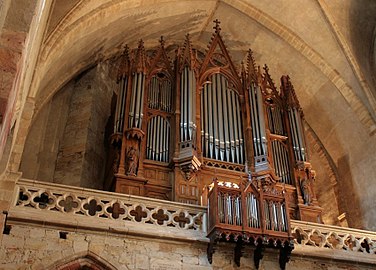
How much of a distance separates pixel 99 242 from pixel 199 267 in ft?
5.59

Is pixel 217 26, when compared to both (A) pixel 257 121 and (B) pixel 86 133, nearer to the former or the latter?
(A) pixel 257 121

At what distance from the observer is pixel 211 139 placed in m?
10.9

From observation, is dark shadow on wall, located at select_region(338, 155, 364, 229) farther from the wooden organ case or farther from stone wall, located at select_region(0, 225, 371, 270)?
stone wall, located at select_region(0, 225, 371, 270)

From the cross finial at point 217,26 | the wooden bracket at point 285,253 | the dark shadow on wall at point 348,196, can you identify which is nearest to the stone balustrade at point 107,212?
the wooden bracket at point 285,253

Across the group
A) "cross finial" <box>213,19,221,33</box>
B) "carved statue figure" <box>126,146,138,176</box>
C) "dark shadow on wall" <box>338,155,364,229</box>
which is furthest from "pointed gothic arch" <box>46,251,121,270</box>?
"cross finial" <box>213,19,221,33</box>

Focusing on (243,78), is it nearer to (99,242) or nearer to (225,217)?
(225,217)

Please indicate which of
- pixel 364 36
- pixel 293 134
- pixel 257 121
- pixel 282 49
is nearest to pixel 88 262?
pixel 257 121

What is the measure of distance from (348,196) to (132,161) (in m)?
6.04

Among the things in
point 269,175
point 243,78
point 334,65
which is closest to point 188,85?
point 243,78

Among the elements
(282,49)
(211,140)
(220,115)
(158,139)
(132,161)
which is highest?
(282,49)

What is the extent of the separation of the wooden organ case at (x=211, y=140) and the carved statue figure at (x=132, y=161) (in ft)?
0.07

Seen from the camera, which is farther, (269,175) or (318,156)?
(318,156)

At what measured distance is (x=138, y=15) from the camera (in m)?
12.3

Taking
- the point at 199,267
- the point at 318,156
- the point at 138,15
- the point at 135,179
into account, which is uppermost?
the point at 138,15
